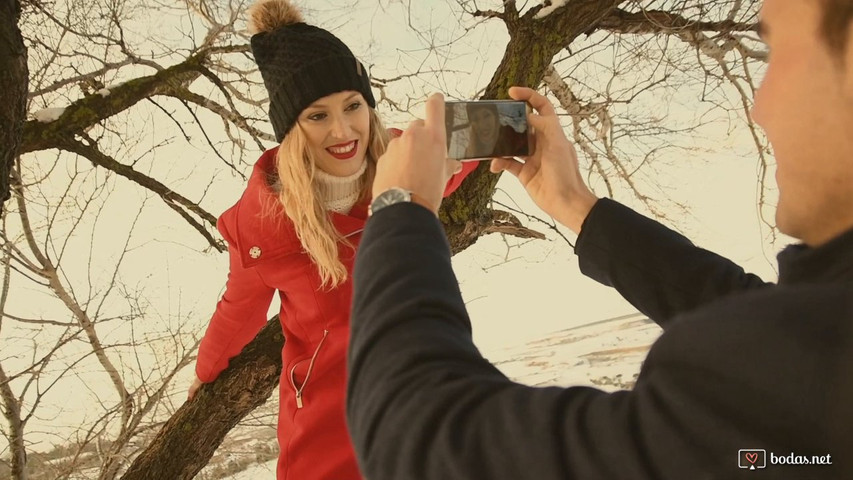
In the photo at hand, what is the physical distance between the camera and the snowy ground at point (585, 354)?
2373 mm

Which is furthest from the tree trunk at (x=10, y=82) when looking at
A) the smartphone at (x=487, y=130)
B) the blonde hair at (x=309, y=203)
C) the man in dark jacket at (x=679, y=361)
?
the man in dark jacket at (x=679, y=361)

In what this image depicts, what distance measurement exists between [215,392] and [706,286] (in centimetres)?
168

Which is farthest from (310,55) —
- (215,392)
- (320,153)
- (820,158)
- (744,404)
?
(744,404)

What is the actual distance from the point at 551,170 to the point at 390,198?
1.87 feet

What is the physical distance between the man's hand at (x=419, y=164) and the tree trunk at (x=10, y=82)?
1163 mm

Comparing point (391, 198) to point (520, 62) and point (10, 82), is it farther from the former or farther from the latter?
point (520, 62)

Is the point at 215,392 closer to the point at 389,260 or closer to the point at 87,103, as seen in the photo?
the point at 87,103

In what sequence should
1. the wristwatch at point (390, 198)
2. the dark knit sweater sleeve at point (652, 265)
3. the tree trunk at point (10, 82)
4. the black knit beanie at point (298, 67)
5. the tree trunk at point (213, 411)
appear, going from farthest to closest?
the tree trunk at point (213, 411) < the black knit beanie at point (298, 67) < the tree trunk at point (10, 82) < the dark knit sweater sleeve at point (652, 265) < the wristwatch at point (390, 198)

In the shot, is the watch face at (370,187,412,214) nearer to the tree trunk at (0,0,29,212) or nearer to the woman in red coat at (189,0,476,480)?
the woman in red coat at (189,0,476,480)

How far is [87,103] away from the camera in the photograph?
237 centimetres

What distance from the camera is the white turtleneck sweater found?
1.69 metres

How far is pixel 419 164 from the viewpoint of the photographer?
2.40 feet

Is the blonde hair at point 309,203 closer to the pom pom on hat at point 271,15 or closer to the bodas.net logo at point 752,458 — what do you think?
the pom pom on hat at point 271,15

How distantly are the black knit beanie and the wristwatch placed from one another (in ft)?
3.43
